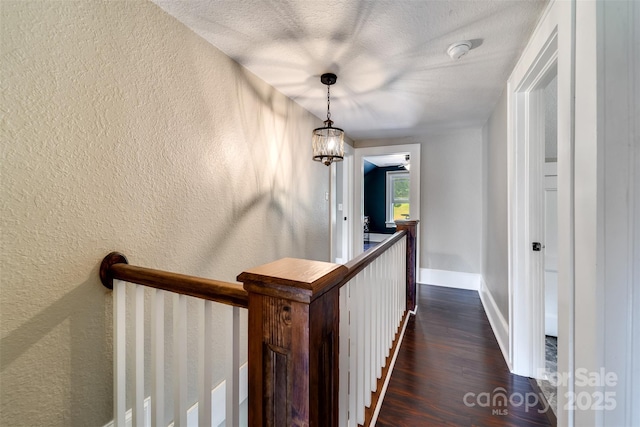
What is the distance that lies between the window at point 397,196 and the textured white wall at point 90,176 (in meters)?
6.04

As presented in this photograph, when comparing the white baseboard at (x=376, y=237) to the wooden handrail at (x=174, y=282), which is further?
the white baseboard at (x=376, y=237)

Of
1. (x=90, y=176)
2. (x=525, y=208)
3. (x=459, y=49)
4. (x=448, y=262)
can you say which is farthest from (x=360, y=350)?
(x=448, y=262)

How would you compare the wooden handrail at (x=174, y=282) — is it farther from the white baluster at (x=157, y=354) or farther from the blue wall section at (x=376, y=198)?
the blue wall section at (x=376, y=198)

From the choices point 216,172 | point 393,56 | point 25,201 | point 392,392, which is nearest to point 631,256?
point 392,392

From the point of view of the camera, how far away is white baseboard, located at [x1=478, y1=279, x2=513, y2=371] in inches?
80.7

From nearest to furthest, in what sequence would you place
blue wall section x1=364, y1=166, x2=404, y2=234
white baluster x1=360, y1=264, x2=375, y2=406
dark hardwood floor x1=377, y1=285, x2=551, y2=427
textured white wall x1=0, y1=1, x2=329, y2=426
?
1. textured white wall x1=0, y1=1, x2=329, y2=426
2. white baluster x1=360, y1=264, x2=375, y2=406
3. dark hardwood floor x1=377, y1=285, x2=551, y2=427
4. blue wall section x1=364, y1=166, x2=404, y2=234

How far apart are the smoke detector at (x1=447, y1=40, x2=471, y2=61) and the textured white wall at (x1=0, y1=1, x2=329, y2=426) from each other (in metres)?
1.44

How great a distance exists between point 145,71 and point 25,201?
0.76 metres

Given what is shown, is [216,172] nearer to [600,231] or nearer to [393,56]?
[393,56]

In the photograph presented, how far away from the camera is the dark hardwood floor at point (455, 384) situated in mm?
1505

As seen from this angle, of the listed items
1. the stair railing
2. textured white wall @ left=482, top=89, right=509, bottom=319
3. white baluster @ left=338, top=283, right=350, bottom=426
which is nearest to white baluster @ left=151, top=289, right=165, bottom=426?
the stair railing

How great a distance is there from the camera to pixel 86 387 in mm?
1093

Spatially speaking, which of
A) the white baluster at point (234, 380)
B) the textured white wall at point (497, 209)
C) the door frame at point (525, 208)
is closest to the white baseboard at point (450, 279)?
the textured white wall at point (497, 209)

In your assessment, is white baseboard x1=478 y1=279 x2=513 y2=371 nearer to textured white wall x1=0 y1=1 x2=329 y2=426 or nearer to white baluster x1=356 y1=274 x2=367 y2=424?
white baluster x1=356 y1=274 x2=367 y2=424
